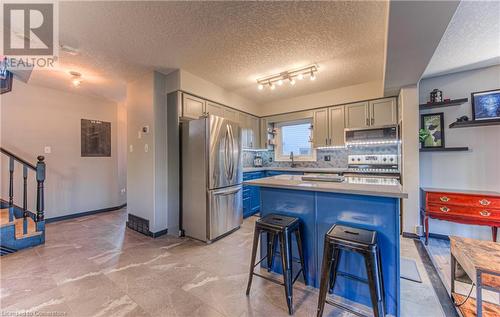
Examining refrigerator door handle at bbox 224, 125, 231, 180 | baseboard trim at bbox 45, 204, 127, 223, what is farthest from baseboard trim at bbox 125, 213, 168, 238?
baseboard trim at bbox 45, 204, 127, 223

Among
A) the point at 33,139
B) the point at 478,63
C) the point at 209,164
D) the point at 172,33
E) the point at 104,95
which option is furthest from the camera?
the point at 104,95

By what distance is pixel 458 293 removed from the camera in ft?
6.15

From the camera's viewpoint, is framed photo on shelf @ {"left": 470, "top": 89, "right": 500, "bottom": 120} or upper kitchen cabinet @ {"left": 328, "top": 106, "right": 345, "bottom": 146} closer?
framed photo on shelf @ {"left": 470, "top": 89, "right": 500, "bottom": 120}

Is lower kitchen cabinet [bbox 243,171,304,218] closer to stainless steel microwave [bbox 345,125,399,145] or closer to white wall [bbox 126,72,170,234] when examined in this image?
stainless steel microwave [bbox 345,125,399,145]

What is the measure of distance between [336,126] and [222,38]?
2930 millimetres

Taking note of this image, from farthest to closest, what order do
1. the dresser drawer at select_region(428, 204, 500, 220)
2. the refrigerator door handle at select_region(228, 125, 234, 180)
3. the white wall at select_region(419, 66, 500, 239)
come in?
the refrigerator door handle at select_region(228, 125, 234, 180)
the white wall at select_region(419, 66, 500, 239)
the dresser drawer at select_region(428, 204, 500, 220)

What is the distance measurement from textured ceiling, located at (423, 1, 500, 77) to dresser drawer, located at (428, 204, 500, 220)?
77.3 inches

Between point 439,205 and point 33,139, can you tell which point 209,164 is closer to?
point 439,205

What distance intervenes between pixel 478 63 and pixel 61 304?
5497 mm

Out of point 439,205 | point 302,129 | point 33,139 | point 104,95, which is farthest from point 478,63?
point 33,139

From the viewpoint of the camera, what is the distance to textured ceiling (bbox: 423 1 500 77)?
1.86m

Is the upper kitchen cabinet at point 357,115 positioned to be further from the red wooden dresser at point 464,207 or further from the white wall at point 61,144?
the white wall at point 61,144

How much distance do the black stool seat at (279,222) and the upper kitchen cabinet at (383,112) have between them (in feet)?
9.84

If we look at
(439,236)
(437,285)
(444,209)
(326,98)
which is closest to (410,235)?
(439,236)
